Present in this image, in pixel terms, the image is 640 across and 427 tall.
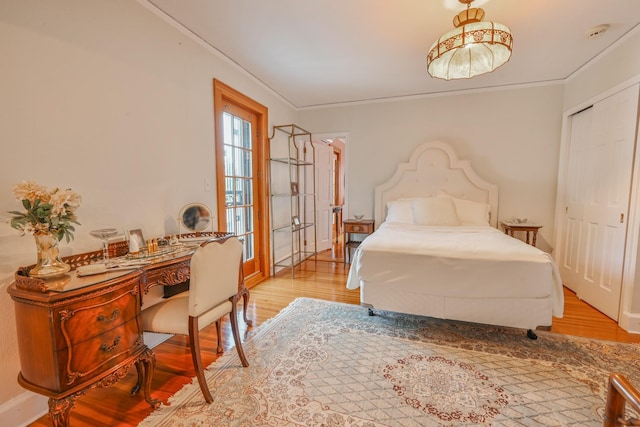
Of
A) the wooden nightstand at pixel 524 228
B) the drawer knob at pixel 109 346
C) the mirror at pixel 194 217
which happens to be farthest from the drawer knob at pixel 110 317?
the wooden nightstand at pixel 524 228

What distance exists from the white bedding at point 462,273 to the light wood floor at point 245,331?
0.65 metres

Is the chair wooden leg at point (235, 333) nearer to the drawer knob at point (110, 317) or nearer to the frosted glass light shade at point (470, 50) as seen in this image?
the drawer knob at point (110, 317)

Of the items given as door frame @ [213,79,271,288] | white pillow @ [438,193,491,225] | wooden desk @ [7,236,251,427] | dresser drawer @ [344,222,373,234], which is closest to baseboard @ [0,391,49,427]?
wooden desk @ [7,236,251,427]

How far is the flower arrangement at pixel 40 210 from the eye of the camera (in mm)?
1238

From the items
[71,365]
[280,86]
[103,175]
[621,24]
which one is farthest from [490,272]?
[280,86]

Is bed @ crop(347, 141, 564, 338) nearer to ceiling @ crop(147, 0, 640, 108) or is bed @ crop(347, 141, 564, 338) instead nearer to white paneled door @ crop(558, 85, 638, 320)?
white paneled door @ crop(558, 85, 638, 320)

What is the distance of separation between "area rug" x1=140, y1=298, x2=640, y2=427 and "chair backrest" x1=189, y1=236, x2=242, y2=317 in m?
0.55

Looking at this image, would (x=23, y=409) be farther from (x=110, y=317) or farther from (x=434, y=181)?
(x=434, y=181)

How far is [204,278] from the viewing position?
1.57m

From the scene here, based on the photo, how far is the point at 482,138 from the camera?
3.88 metres

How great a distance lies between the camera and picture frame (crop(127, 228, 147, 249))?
181 centimetres

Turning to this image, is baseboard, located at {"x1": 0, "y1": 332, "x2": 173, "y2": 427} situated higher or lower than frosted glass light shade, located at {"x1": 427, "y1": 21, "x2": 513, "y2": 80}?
lower

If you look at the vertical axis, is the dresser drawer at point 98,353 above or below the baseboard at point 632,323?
above

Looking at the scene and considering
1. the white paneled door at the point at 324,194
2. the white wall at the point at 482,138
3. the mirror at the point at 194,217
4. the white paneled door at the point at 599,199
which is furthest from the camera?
the white paneled door at the point at 324,194
